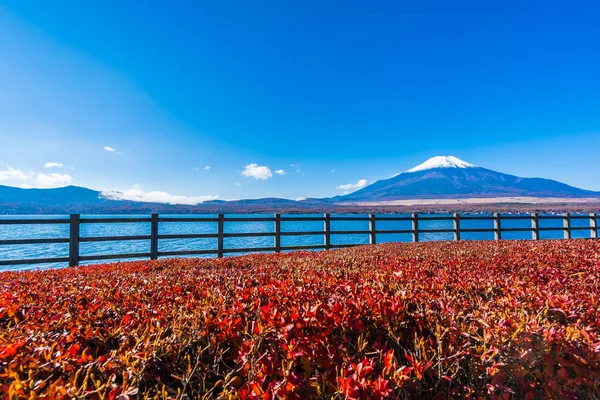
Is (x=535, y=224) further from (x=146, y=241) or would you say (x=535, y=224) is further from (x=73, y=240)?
(x=146, y=241)

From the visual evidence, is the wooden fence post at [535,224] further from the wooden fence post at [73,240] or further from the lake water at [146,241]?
the wooden fence post at [73,240]

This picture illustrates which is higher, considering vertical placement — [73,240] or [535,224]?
[73,240]

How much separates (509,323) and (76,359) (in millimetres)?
2125

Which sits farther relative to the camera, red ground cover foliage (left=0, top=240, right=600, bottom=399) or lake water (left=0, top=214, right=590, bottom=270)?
lake water (left=0, top=214, right=590, bottom=270)

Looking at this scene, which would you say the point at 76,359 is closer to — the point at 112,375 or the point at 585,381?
the point at 112,375

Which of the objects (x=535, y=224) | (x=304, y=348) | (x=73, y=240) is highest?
(x=304, y=348)

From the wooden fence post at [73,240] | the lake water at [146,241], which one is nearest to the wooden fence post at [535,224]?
the lake water at [146,241]

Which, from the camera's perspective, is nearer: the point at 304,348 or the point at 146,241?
the point at 304,348

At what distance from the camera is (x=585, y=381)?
1503 millimetres

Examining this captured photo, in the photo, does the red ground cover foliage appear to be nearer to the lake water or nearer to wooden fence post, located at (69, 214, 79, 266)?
wooden fence post, located at (69, 214, 79, 266)

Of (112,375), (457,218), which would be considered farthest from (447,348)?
(457,218)

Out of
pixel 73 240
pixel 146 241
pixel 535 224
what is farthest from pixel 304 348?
pixel 146 241

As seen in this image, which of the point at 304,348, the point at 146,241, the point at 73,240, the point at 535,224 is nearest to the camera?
the point at 304,348

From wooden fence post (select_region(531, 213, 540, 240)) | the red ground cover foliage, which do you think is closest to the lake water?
the red ground cover foliage
